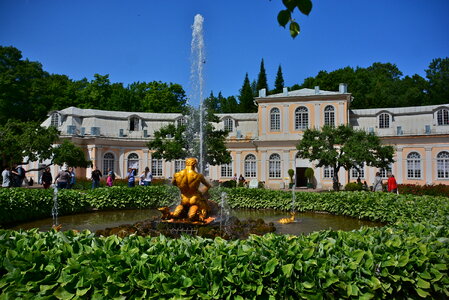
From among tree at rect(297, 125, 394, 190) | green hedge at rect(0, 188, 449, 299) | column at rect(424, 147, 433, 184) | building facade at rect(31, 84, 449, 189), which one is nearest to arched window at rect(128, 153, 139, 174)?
building facade at rect(31, 84, 449, 189)

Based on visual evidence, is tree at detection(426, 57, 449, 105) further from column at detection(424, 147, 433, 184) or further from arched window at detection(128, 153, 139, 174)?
arched window at detection(128, 153, 139, 174)

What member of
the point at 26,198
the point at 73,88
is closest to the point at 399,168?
the point at 26,198

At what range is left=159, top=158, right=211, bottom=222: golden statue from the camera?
8117 millimetres

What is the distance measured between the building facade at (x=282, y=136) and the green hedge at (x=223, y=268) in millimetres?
26905

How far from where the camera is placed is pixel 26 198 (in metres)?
11.3

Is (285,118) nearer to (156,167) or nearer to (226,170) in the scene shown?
(226,170)

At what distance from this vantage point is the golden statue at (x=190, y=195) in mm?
8117

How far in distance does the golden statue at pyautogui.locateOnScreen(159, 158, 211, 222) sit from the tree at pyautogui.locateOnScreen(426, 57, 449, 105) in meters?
42.0

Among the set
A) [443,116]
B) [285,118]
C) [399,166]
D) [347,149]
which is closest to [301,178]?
[285,118]

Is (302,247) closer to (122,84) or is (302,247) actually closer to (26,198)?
(26,198)

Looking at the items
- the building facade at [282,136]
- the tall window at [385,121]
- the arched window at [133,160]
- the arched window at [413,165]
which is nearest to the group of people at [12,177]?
the building facade at [282,136]

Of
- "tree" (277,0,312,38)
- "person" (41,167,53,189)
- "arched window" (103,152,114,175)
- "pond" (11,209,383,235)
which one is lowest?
"pond" (11,209,383,235)

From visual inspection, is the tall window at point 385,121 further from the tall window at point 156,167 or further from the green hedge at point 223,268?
the green hedge at point 223,268

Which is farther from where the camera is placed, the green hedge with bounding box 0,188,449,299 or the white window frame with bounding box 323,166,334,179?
the white window frame with bounding box 323,166,334,179
